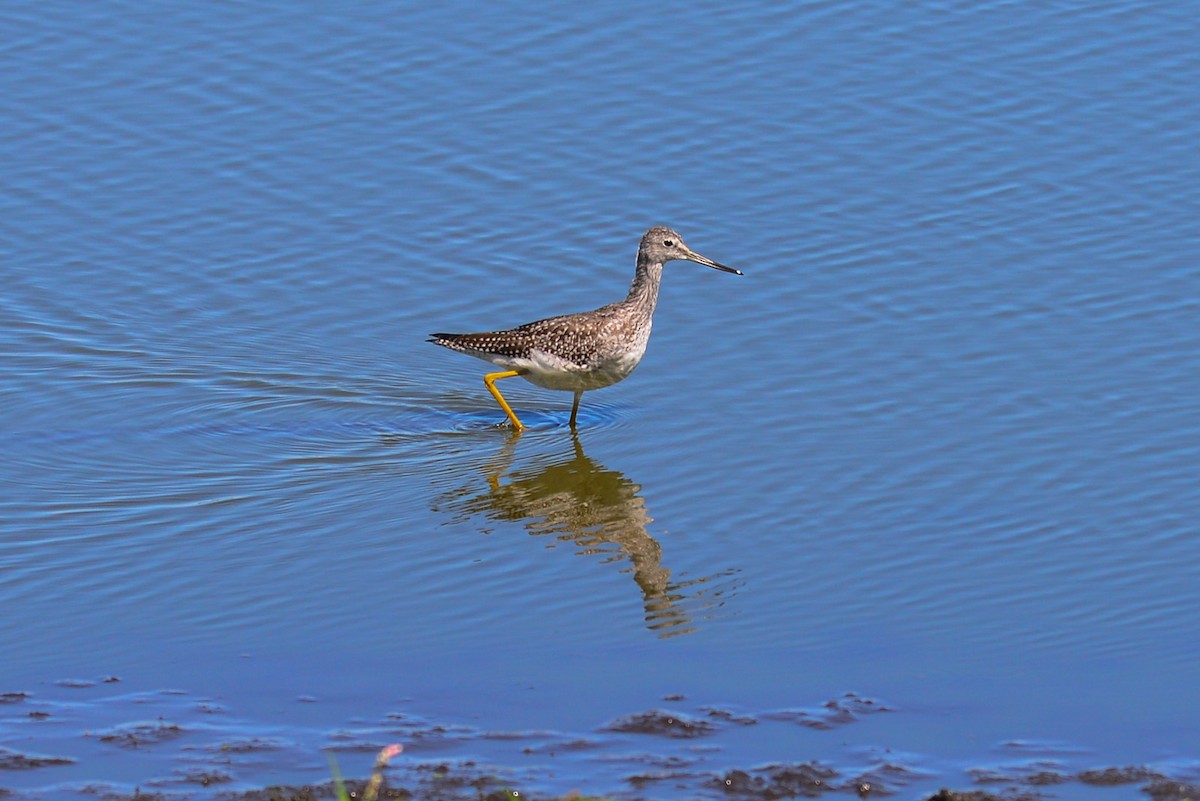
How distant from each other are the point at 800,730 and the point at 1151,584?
2.96 meters

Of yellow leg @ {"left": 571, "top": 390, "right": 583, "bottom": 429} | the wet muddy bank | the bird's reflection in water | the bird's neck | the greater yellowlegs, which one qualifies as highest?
the bird's neck

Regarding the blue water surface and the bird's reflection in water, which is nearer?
the blue water surface

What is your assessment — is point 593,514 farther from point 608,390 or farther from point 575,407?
point 608,390

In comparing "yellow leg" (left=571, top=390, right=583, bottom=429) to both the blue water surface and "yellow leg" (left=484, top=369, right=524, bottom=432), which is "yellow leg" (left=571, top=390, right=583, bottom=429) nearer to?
the blue water surface

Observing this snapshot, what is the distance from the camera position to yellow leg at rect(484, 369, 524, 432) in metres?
14.1

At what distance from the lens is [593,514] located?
1202 centimetres

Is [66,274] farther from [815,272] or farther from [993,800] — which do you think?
[993,800]

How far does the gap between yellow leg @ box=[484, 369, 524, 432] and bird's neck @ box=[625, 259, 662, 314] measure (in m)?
1.11

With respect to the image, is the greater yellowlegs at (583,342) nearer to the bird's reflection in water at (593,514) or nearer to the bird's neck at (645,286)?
the bird's neck at (645,286)

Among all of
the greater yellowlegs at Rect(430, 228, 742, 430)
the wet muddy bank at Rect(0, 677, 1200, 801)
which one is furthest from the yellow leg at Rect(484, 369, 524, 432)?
the wet muddy bank at Rect(0, 677, 1200, 801)

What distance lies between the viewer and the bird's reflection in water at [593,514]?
10273 mm

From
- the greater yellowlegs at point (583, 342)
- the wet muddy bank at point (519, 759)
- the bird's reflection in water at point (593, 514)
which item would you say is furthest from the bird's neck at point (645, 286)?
the wet muddy bank at point (519, 759)

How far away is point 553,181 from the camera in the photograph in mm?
17547

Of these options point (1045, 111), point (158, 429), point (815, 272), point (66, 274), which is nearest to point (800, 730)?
point (158, 429)
